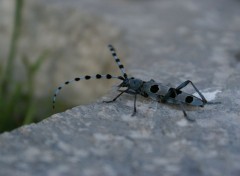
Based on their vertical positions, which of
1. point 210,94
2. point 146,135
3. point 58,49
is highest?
point 58,49

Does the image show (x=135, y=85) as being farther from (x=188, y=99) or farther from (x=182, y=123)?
(x=182, y=123)

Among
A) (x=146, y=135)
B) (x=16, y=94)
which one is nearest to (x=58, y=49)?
(x=16, y=94)

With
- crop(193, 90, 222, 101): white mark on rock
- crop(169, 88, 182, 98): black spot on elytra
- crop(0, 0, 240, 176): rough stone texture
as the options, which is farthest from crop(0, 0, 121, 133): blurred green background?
crop(169, 88, 182, 98): black spot on elytra

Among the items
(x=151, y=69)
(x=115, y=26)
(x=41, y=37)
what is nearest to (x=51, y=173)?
(x=151, y=69)

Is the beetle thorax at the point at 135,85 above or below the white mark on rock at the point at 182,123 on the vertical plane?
above

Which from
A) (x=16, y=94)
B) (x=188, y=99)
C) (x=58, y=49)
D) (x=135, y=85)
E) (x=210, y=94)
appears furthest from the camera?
(x=58, y=49)

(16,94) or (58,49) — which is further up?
(58,49)

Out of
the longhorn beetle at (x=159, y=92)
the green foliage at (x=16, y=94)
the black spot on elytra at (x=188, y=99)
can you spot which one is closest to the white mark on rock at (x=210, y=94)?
the longhorn beetle at (x=159, y=92)

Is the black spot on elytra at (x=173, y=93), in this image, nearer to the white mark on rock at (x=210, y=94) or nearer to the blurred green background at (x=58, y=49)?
the white mark on rock at (x=210, y=94)
